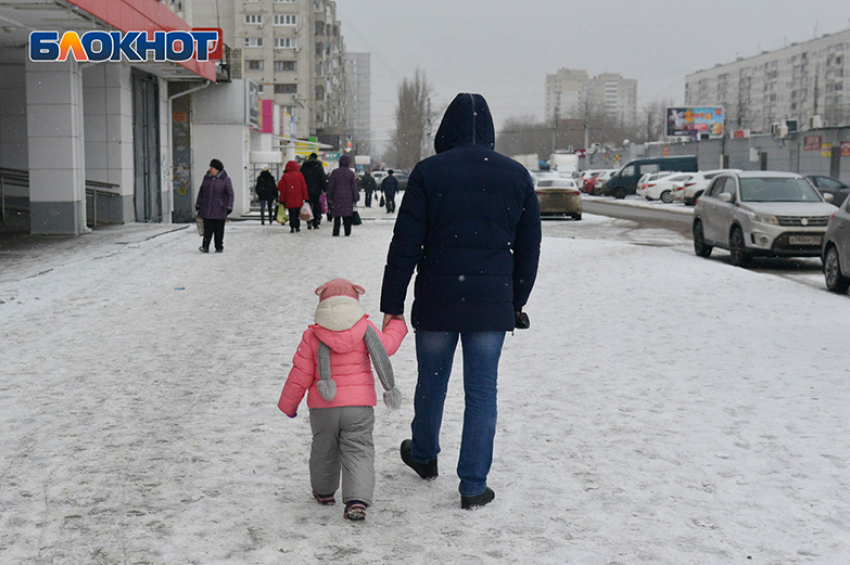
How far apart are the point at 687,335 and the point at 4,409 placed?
19.1 feet

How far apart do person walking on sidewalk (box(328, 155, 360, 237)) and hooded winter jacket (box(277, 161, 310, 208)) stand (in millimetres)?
775

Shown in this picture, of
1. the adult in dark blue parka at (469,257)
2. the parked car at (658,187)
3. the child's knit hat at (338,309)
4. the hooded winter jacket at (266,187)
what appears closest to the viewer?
the child's knit hat at (338,309)

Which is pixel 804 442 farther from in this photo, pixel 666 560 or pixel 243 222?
pixel 243 222

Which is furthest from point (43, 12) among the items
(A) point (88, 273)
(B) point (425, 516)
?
(B) point (425, 516)

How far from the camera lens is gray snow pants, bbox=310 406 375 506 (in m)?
4.12

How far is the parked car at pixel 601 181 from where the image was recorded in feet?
187

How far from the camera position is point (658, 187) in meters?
48.1

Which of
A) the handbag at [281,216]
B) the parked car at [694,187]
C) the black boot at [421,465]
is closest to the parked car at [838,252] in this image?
the black boot at [421,465]

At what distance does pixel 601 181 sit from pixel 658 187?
998 cm

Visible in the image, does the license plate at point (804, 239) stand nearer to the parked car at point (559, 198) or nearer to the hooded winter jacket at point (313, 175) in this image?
the hooded winter jacket at point (313, 175)

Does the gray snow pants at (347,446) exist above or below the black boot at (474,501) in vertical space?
above

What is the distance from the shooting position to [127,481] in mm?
4660

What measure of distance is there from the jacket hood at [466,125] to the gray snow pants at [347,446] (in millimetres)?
1243

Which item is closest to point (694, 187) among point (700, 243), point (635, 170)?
point (635, 170)
